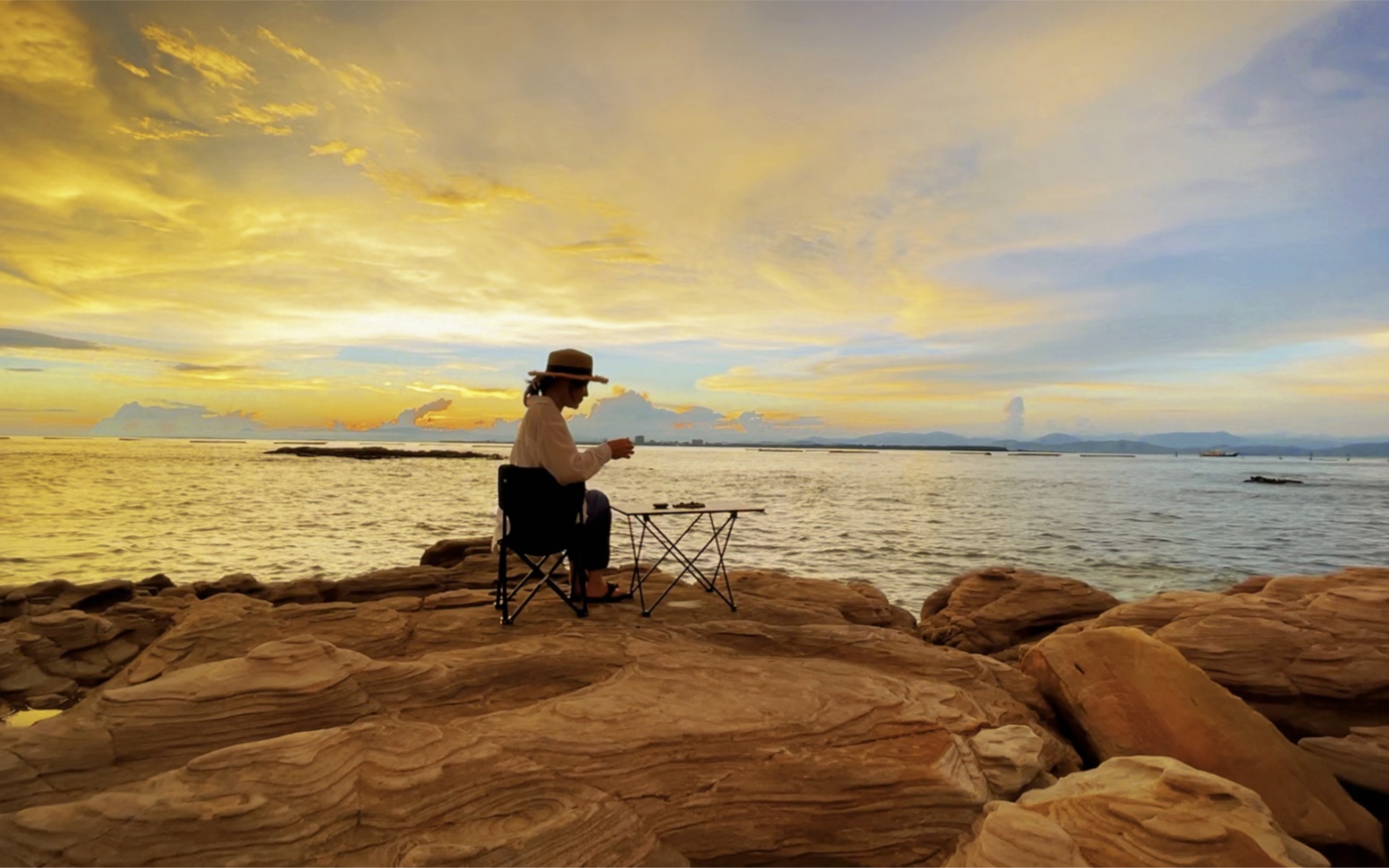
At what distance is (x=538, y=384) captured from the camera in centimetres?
611

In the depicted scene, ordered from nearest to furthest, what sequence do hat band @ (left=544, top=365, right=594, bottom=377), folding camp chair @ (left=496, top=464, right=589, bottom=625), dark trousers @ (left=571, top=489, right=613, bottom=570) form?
1. folding camp chair @ (left=496, top=464, right=589, bottom=625)
2. hat band @ (left=544, top=365, right=594, bottom=377)
3. dark trousers @ (left=571, top=489, right=613, bottom=570)

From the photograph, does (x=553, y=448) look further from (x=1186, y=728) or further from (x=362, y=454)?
(x=362, y=454)

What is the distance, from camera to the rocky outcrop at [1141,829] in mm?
2875

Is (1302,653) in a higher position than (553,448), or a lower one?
lower

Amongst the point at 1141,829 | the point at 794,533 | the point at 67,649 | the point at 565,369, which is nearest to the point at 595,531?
→ the point at 565,369

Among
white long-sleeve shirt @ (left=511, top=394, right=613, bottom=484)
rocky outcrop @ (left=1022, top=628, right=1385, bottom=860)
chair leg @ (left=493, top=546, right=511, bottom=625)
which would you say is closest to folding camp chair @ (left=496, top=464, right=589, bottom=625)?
chair leg @ (left=493, top=546, right=511, bottom=625)

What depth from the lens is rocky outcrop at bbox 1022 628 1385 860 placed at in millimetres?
4457

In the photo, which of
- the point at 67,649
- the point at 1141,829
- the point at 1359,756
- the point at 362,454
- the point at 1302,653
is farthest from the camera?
the point at 362,454

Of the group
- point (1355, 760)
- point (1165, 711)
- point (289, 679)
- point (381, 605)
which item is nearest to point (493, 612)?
point (381, 605)

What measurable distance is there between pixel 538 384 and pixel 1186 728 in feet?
19.4

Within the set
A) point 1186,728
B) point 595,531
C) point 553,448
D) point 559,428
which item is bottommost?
point 1186,728

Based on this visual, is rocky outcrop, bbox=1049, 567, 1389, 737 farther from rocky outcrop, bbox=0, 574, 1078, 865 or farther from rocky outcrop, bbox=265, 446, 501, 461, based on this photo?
A: rocky outcrop, bbox=265, 446, 501, 461

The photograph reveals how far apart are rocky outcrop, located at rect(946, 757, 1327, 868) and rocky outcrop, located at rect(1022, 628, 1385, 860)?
163 cm

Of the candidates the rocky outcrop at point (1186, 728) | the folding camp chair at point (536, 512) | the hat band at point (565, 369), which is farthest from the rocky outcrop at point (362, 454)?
the rocky outcrop at point (1186, 728)
